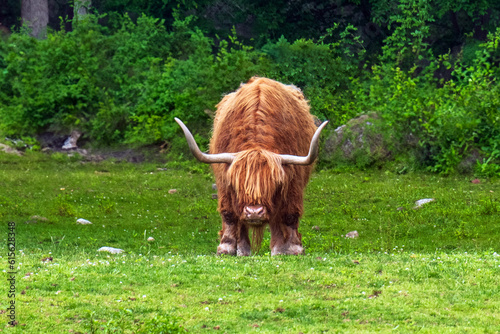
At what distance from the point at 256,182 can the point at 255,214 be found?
36cm

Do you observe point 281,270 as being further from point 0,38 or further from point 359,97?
point 0,38

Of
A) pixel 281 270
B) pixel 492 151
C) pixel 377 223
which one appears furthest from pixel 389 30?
pixel 281 270

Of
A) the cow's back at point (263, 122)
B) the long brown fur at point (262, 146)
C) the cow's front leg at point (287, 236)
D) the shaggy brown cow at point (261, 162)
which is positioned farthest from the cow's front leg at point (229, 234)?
the cow's back at point (263, 122)

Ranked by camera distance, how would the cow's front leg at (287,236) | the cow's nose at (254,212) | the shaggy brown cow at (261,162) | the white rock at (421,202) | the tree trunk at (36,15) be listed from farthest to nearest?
the tree trunk at (36,15) < the white rock at (421,202) < the cow's front leg at (287,236) < the shaggy brown cow at (261,162) < the cow's nose at (254,212)

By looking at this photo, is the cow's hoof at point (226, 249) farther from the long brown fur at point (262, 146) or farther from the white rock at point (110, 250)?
the white rock at point (110, 250)

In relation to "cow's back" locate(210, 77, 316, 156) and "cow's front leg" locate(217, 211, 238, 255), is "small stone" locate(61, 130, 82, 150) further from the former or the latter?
"cow's front leg" locate(217, 211, 238, 255)

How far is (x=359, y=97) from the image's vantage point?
1912cm

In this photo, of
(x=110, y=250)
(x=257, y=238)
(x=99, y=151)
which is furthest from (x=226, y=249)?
(x=99, y=151)

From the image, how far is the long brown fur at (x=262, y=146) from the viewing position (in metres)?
8.06

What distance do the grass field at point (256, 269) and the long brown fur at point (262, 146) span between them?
2.40ft

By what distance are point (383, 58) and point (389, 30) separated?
2.47m

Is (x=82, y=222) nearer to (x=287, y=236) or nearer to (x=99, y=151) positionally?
(x=287, y=236)

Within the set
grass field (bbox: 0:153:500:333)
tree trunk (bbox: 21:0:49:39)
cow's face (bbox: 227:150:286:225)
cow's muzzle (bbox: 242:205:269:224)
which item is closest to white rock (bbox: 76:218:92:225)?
grass field (bbox: 0:153:500:333)

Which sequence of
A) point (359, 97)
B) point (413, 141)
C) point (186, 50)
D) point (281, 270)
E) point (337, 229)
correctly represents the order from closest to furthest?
point (281, 270)
point (337, 229)
point (413, 141)
point (359, 97)
point (186, 50)
